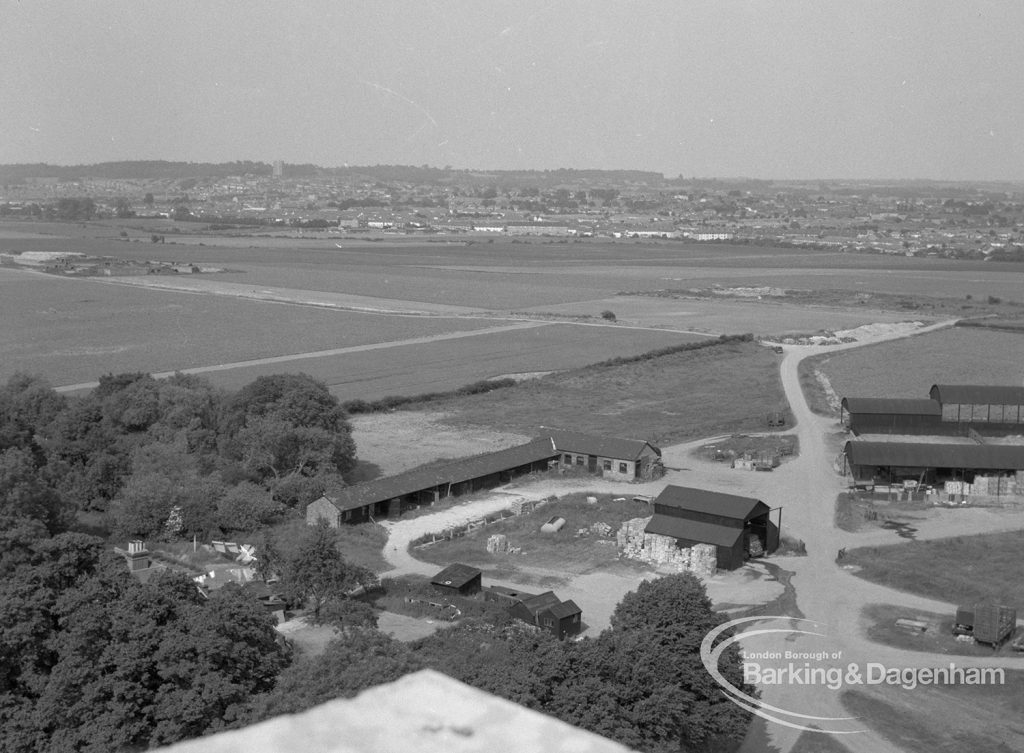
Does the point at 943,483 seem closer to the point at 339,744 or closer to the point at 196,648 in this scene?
the point at 196,648

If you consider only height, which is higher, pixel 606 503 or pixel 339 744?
pixel 339 744

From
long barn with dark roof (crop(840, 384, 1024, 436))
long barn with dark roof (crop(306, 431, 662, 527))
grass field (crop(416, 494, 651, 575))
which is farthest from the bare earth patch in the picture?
long barn with dark roof (crop(840, 384, 1024, 436))

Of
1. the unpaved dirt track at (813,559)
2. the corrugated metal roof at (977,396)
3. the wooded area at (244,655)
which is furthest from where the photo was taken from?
the corrugated metal roof at (977,396)

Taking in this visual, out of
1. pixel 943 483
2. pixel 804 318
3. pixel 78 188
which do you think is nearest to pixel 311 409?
pixel 943 483

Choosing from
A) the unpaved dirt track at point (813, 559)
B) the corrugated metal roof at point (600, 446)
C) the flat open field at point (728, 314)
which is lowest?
the unpaved dirt track at point (813, 559)

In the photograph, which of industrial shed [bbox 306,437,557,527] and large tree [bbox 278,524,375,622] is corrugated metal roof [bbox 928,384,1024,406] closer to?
industrial shed [bbox 306,437,557,527]

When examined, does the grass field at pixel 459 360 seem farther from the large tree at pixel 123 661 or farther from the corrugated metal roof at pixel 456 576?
the large tree at pixel 123 661

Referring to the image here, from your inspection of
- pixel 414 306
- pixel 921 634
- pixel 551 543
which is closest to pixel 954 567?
pixel 921 634

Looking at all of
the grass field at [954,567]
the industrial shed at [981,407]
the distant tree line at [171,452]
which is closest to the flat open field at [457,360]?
the distant tree line at [171,452]
